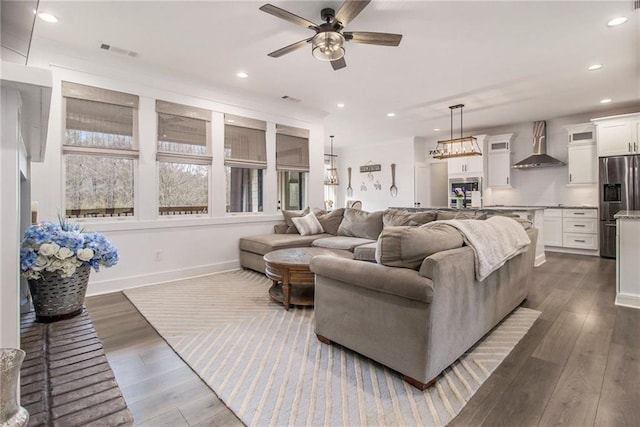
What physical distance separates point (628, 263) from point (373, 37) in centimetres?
336

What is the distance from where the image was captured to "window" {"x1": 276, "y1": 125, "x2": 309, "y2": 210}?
5391 millimetres

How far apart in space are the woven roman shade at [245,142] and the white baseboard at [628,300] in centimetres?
472

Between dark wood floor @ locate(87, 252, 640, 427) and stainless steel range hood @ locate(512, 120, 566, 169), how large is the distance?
419 centimetres

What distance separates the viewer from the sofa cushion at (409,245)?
1754 mm

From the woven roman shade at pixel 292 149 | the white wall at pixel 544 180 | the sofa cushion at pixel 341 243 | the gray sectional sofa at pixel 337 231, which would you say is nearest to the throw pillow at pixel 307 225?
the gray sectional sofa at pixel 337 231

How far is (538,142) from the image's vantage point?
6559 mm

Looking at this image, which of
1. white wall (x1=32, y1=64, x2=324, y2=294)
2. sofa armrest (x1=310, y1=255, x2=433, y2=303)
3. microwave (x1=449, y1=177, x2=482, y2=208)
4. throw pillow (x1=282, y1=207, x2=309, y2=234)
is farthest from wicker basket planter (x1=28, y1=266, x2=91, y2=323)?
microwave (x1=449, y1=177, x2=482, y2=208)

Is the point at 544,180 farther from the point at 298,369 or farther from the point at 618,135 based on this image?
the point at 298,369

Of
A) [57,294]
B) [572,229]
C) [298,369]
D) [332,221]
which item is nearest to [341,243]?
[332,221]

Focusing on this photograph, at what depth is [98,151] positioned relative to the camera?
11.6 ft

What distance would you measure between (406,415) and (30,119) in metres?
1.89

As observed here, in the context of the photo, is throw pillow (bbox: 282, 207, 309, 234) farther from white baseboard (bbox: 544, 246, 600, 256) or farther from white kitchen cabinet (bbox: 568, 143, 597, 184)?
white kitchen cabinet (bbox: 568, 143, 597, 184)

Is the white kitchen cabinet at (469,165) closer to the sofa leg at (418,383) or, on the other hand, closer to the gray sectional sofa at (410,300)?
the gray sectional sofa at (410,300)

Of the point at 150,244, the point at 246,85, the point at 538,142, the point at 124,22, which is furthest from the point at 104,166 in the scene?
the point at 538,142
